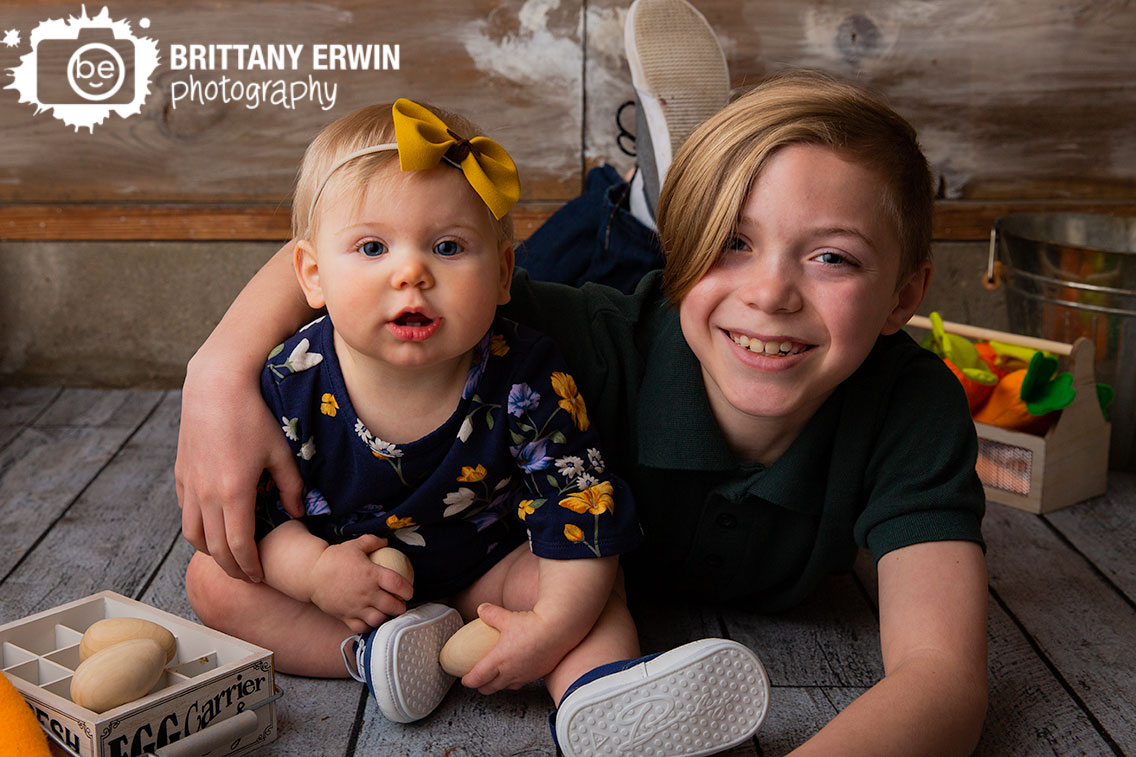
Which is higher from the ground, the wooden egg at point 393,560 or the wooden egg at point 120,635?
the wooden egg at point 393,560

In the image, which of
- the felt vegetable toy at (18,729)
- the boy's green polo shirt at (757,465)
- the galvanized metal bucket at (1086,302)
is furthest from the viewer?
the galvanized metal bucket at (1086,302)

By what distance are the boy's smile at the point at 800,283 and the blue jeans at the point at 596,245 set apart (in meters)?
0.69

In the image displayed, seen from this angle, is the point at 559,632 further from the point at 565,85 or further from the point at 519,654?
the point at 565,85

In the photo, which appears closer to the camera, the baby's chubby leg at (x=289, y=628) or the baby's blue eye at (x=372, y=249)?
the baby's blue eye at (x=372, y=249)

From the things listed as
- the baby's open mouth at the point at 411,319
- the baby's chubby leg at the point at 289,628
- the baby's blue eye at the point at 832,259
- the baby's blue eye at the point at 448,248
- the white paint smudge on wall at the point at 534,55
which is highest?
the white paint smudge on wall at the point at 534,55

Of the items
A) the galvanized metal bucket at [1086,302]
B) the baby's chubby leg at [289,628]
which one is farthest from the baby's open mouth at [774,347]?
the galvanized metal bucket at [1086,302]

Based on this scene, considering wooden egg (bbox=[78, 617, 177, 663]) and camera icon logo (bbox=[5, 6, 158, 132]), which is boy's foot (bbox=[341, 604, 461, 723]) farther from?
camera icon logo (bbox=[5, 6, 158, 132])

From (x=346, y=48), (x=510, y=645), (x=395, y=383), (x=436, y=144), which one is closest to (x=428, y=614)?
(x=510, y=645)

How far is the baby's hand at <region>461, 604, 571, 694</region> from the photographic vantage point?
3.28 feet

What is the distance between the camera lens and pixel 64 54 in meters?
2.21

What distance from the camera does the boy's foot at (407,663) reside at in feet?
3.28

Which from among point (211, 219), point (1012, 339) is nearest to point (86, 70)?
point (211, 219)

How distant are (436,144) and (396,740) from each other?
55 cm

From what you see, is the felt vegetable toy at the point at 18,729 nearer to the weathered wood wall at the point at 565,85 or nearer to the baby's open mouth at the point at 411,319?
the baby's open mouth at the point at 411,319
